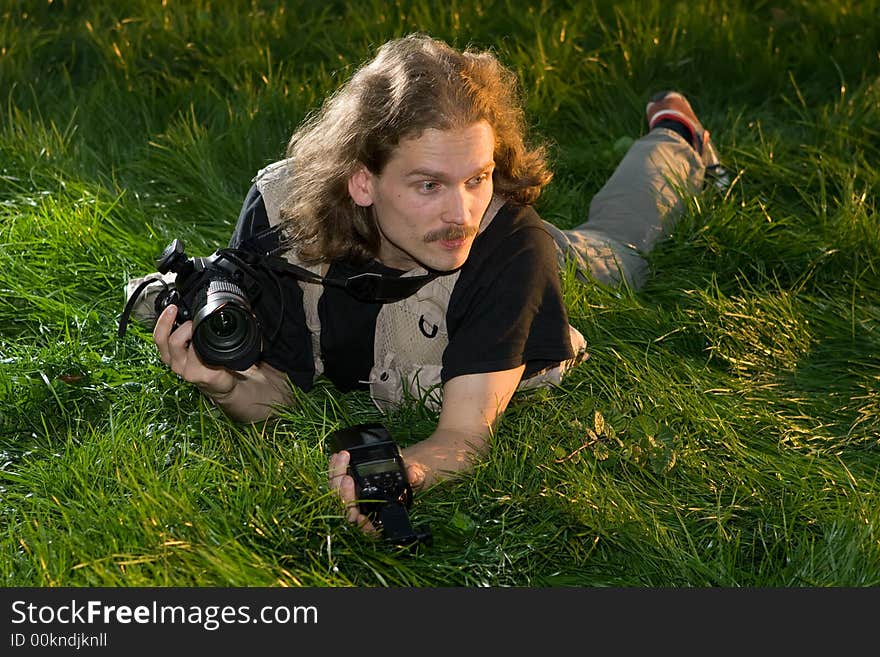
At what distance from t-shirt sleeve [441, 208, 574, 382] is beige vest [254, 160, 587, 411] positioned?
57mm

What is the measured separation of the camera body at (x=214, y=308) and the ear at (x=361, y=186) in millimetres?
382

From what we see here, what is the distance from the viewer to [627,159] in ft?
15.0

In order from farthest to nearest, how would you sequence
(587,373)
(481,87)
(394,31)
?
(394,31) < (587,373) < (481,87)

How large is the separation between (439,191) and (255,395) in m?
0.78

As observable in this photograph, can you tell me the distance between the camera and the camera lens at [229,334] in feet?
9.03

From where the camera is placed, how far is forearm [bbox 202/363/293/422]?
3150 mm

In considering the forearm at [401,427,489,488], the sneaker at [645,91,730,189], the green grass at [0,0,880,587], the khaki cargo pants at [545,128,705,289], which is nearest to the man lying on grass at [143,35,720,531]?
the forearm at [401,427,489,488]

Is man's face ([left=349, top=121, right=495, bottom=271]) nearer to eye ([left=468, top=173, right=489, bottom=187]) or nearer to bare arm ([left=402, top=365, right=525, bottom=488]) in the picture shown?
eye ([left=468, top=173, right=489, bottom=187])

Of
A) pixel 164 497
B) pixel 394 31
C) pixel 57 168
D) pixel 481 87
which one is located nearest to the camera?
pixel 164 497

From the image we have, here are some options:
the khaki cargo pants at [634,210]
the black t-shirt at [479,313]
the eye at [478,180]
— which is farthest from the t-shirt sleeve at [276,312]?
the khaki cargo pants at [634,210]

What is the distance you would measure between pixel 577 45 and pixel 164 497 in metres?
3.39

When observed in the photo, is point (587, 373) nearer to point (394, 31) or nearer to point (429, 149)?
point (429, 149)

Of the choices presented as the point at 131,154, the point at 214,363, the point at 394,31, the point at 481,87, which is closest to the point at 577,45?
the point at 394,31

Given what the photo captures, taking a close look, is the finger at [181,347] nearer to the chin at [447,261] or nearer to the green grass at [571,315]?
the green grass at [571,315]
